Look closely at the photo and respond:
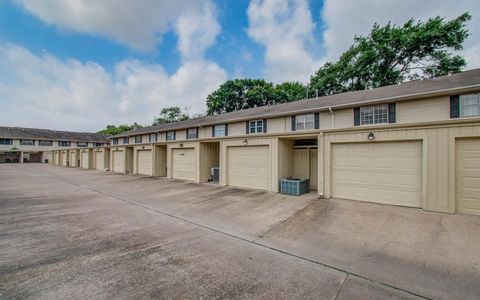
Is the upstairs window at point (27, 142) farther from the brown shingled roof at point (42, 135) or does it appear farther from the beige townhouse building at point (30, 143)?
the brown shingled roof at point (42, 135)

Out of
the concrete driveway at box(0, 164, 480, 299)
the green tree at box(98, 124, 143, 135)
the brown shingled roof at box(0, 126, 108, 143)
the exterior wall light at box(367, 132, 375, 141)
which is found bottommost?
the concrete driveway at box(0, 164, 480, 299)

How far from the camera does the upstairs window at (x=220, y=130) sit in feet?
51.6

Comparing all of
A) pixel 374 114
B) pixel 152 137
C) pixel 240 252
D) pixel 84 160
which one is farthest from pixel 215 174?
pixel 84 160

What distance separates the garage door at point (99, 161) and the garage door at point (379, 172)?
82.7ft

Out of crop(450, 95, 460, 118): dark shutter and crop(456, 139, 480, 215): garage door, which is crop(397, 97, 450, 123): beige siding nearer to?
crop(450, 95, 460, 118): dark shutter

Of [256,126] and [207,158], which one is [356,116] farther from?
[207,158]

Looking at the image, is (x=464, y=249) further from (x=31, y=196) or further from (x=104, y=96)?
(x=104, y=96)

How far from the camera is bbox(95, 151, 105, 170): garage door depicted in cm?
2319

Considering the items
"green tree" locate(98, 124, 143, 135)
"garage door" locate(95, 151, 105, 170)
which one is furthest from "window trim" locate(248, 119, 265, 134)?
"green tree" locate(98, 124, 143, 135)

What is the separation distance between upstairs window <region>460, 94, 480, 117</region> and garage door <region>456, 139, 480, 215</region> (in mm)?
4318

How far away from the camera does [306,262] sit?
11.6 feet

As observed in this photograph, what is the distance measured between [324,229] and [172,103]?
141 feet

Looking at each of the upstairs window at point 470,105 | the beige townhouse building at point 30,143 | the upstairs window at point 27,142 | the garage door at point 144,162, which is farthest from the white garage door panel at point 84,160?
the upstairs window at point 470,105

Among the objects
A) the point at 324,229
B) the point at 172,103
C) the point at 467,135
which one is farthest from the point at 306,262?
the point at 172,103
